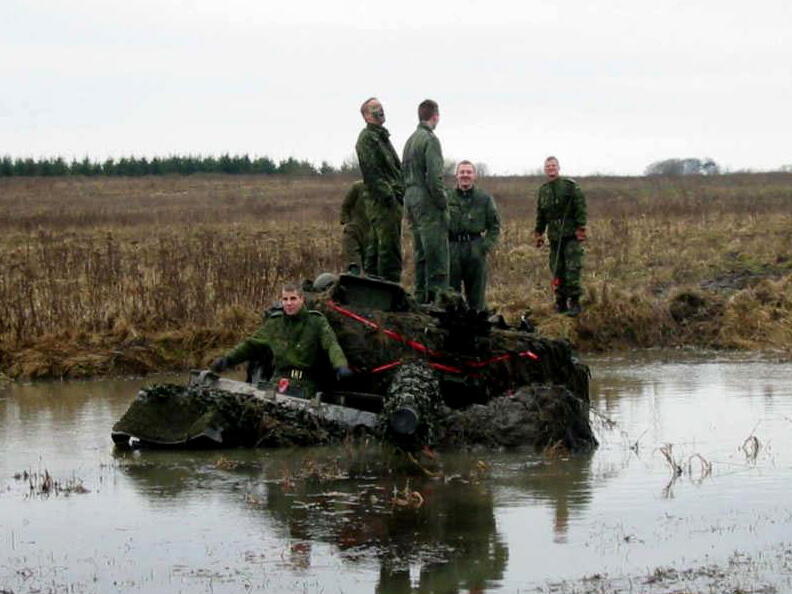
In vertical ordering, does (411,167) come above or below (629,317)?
above

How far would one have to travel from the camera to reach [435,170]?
56.3ft

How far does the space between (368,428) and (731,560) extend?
502 centimetres

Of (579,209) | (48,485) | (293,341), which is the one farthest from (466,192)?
(48,485)

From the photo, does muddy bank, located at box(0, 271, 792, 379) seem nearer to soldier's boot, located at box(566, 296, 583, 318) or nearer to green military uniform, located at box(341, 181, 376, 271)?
soldier's boot, located at box(566, 296, 583, 318)

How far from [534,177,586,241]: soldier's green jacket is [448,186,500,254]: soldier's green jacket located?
402 centimetres

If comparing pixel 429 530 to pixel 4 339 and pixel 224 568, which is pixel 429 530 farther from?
pixel 4 339

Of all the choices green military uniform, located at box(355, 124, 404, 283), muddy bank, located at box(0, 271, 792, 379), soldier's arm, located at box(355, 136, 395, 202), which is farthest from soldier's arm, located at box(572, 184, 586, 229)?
soldier's arm, located at box(355, 136, 395, 202)

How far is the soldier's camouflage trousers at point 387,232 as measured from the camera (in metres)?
17.8

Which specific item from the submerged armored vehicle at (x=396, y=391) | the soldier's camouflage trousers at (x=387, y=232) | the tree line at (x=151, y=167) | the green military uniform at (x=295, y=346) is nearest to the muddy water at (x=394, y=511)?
the submerged armored vehicle at (x=396, y=391)

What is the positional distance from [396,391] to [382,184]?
169 inches

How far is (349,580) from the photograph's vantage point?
32.0ft

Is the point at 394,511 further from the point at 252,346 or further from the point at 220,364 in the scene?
the point at 252,346

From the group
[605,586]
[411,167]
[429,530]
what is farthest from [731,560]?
[411,167]

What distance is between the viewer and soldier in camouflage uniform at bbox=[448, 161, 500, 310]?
60.0 feet
